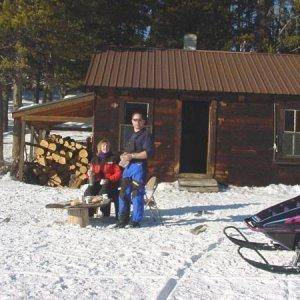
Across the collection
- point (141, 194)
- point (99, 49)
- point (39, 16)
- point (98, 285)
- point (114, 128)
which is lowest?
point (98, 285)

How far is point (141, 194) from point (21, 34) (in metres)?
10.4

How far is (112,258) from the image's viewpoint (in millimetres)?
6418

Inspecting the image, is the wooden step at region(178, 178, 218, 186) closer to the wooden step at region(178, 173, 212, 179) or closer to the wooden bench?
the wooden step at region(178, 173, 212, 179)

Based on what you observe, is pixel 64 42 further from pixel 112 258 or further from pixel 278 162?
pixel 112 258

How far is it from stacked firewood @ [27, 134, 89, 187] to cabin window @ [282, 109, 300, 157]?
5.45m

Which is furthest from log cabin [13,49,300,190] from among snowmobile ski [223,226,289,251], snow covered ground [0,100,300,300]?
snowmobile ski [223,226,289,251]

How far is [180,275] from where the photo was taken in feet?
19.0

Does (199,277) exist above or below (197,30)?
below

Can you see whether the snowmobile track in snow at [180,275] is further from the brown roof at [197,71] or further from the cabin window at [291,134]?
the cabin window at [291,134]

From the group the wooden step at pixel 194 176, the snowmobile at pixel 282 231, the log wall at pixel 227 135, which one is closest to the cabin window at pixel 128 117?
the log wall at pixel 227 135

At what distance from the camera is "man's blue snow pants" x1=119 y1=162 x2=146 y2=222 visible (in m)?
8.02

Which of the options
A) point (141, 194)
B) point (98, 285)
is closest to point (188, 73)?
point (141, 194)

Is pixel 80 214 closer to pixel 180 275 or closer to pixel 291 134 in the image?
pixel 180 275

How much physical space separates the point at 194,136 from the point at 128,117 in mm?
3505
